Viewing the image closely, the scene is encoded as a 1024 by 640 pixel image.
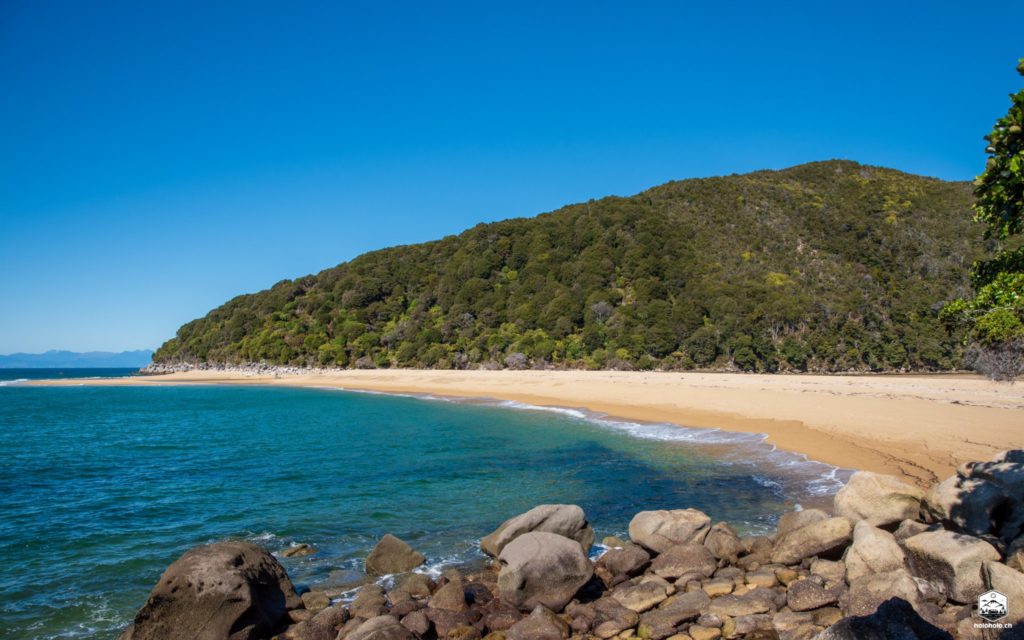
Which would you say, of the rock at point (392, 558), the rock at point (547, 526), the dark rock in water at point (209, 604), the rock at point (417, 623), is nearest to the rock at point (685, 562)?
the rock at point (547, 526)

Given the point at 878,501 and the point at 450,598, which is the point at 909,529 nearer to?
the point at 878,501

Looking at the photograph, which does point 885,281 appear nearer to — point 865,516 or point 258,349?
point 865,516

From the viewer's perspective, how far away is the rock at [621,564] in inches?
383

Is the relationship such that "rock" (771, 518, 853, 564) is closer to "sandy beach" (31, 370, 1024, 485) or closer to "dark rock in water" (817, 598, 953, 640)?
"dark rock in water" (817, 598, 953, 640)

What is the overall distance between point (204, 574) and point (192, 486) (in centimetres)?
1103

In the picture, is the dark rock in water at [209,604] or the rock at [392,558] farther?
the rock at [392,558]

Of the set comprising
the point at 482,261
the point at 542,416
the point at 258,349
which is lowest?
the point at 542,416

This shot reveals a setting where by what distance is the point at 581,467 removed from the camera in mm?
18906

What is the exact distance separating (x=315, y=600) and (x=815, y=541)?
8173mm

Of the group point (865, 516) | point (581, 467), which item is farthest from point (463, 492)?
point (865, 516)

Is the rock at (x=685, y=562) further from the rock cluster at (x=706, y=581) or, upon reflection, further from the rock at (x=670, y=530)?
the rock at (x=670, y=530)

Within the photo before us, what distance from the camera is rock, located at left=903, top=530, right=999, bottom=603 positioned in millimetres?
7230

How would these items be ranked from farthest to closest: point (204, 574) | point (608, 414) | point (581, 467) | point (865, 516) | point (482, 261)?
point (482, 261) < point (608, 414) < point (581, 467) < point (865, 516) < point (204, 574)

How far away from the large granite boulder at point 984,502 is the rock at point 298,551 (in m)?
11.3
